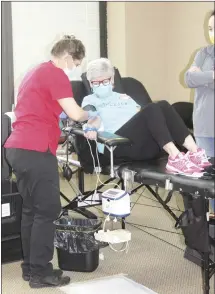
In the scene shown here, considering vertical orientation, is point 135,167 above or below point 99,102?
A: below

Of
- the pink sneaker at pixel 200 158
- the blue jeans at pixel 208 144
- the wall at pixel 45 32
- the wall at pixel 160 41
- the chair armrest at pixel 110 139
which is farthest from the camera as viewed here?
the wall at pixel 45 32

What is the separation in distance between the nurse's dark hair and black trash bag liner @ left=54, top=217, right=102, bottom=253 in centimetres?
77

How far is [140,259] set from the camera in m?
2.24

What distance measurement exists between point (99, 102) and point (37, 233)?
2.08 ft

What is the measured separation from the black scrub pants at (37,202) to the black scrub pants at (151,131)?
355 millimetres

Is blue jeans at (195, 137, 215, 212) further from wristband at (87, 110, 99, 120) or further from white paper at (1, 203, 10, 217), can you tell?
white paper at (1, 203, 10, 217)

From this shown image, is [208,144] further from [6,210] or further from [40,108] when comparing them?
[6,210]

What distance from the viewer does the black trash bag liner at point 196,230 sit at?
162cm

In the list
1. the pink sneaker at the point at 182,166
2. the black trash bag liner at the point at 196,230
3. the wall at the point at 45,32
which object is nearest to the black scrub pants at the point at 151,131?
the pink sneaker at the point at 182,166

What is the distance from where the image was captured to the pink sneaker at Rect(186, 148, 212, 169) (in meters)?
1.37

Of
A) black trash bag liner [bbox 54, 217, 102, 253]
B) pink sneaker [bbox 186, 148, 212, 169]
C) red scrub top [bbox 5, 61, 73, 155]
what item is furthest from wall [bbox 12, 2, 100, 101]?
pink sneaker [bbox 186, 148, 212, 169]

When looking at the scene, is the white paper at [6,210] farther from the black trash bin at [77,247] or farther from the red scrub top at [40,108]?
the red scrub top at [40,108]

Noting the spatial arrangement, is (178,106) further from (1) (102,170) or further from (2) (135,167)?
(1) (102,170)

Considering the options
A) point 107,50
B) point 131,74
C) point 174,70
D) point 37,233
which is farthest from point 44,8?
point 37,233
